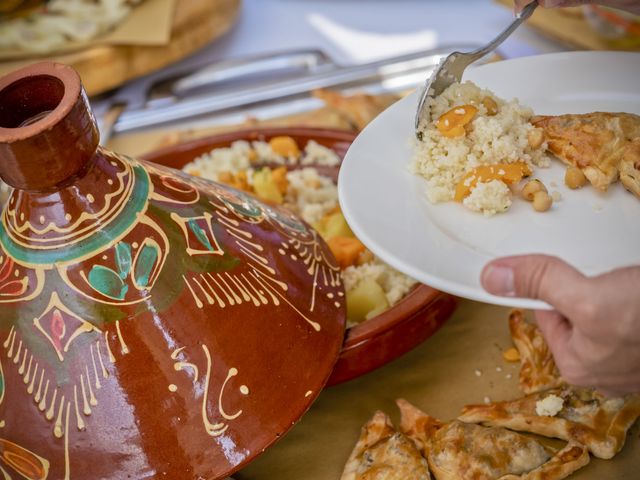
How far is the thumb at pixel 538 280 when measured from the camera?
0.80m

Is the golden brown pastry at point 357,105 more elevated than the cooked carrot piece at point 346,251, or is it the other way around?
the golden brown pastry at point 357,105

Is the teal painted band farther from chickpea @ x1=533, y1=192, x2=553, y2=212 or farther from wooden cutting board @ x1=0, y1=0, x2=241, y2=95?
wooden cutting board @ x1=0, y1=0, x2=241, y2=95

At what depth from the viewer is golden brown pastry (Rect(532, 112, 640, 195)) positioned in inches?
40.5

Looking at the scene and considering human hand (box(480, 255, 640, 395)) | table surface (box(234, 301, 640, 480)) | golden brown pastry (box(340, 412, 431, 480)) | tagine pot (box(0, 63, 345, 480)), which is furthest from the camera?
table surface (box(234, 301, 640, 480))

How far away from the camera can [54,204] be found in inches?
35.5

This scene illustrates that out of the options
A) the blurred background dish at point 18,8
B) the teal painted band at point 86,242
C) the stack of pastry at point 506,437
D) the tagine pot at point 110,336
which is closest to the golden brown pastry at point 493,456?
the stack of pastry at point 506,437

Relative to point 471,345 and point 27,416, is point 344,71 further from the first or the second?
point 27,416

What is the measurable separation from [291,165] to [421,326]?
0.57 m

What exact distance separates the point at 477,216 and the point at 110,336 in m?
0.53

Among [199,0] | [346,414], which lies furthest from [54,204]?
[199,0]

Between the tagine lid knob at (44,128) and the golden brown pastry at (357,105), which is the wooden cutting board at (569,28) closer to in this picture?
the golden brown pastry at (357,105)

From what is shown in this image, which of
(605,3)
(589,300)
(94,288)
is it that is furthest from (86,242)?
(605,3)

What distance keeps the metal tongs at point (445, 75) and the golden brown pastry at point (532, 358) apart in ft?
1.29

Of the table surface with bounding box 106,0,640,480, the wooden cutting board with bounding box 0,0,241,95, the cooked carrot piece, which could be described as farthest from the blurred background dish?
the cooked carrot piece
